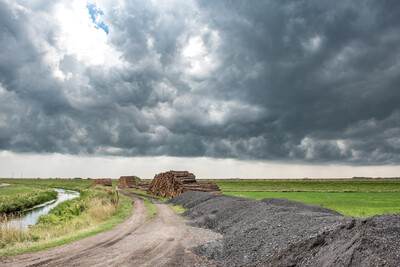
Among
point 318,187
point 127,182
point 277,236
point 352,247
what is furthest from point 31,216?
point 318,187

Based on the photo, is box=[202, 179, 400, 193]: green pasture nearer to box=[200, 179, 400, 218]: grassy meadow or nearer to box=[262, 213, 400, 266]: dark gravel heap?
box=[200, 179, 400, 218]: grassy meadow

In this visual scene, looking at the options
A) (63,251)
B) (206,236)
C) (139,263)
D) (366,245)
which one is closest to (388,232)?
(366,245)

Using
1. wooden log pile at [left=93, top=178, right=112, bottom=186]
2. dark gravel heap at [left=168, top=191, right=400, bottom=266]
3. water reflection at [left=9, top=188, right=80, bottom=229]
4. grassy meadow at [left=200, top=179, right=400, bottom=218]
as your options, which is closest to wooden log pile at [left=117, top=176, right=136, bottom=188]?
wooden log pile at [left=93, top=178, right=112, bottom=186]

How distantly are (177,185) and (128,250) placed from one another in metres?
30.9

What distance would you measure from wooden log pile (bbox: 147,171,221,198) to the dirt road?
24.5m

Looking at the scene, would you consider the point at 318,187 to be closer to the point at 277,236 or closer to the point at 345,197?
the point at 345,197

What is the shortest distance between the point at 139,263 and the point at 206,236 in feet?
18.6

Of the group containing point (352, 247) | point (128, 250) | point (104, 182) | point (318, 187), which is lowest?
point (318, 187)

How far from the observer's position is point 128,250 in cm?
1143

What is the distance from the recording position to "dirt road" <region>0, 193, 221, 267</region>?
9.88 m

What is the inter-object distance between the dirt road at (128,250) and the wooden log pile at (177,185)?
2447cm

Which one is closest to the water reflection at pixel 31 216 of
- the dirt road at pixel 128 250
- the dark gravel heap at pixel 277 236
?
the dirt road at pixel 128 250

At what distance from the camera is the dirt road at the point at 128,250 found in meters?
9.88

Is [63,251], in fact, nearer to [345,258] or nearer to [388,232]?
[345,258]
